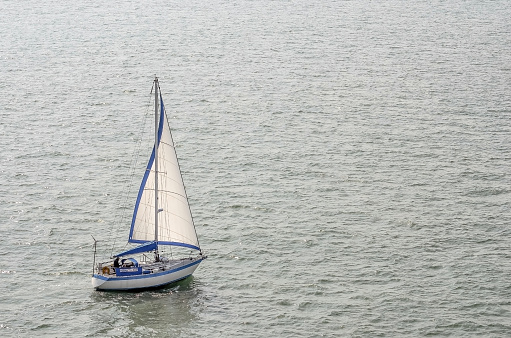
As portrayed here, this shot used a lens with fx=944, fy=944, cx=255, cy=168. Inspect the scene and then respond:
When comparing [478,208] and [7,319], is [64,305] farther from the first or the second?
[478,208]

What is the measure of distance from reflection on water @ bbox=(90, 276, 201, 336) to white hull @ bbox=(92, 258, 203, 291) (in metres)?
0.59

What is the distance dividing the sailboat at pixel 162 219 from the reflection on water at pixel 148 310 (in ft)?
3.12

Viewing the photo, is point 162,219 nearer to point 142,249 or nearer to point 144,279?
point 142,249

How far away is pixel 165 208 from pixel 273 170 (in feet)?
70.5

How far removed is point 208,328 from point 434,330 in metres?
15.3

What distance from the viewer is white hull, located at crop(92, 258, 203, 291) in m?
67.6

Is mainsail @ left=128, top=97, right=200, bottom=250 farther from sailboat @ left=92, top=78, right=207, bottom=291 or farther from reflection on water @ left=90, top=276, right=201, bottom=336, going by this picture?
reflection on water @ left=90, top=276, right=201, bottom=336

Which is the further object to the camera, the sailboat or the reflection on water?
the sailboat

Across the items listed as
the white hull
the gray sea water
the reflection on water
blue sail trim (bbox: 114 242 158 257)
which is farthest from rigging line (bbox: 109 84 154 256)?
the reflection on water

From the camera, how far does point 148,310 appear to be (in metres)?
66.2

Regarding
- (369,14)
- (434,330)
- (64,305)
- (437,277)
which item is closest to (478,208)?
(437,277)

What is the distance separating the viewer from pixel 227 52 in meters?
133

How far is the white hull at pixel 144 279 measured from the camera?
67625 mm

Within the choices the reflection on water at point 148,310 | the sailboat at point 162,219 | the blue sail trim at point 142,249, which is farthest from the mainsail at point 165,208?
the reflection on water at point 148,310
